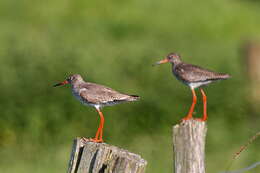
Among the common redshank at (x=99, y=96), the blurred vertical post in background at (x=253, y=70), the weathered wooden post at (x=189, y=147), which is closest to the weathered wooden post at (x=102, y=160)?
the weathered wooden post at (x=189, y=147)

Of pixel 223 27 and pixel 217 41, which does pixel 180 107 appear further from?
pixel 223 27

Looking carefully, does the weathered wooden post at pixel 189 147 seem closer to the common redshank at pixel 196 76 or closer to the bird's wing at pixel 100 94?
the bird's wing at pixel 100 94

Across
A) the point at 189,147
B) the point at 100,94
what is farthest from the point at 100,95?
the point at 189,147

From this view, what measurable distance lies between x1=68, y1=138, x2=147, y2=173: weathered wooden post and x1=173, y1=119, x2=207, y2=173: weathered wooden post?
875 millimetres

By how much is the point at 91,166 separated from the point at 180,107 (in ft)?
28.4

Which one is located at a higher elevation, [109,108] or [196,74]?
[109,108]

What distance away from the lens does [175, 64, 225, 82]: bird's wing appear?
7.55 m

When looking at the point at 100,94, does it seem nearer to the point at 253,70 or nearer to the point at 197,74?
the point at 197,74

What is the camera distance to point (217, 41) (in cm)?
2036

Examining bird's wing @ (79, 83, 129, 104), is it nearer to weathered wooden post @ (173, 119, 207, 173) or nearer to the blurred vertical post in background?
weathered wooden post @ (173, 119, 207, 173)

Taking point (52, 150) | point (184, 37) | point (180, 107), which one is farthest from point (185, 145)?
point (184, 37)

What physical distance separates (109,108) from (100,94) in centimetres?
606

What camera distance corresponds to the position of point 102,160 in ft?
16.8

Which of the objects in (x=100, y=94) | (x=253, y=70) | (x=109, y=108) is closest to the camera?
(x=100, y=94)
